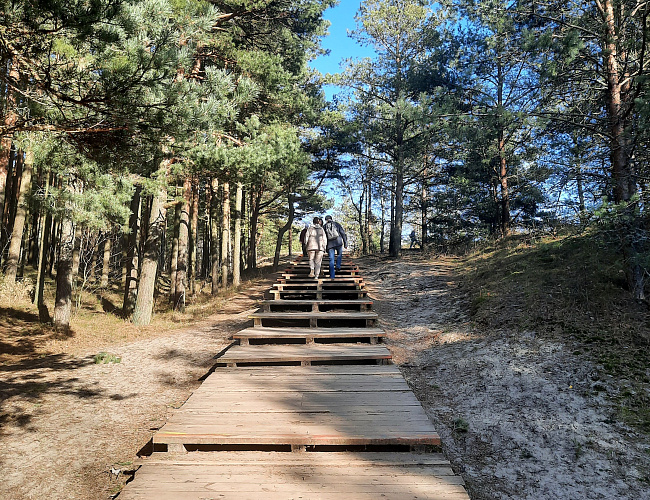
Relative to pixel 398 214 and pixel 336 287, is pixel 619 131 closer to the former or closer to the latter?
pixel 336 287

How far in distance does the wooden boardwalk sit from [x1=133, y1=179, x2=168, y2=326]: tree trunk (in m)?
7.89

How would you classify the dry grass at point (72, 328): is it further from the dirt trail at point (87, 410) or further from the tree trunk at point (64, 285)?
the dirt trail at point (87, 410)

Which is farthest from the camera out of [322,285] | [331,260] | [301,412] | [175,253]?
[175,253]

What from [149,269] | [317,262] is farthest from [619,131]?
[149,269]

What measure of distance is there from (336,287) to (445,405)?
18.5ft

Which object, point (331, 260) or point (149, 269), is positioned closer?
point (331, 260)

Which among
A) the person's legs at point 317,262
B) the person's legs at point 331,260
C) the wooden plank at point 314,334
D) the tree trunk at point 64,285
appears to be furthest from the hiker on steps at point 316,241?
the tree trunk at point 64,285

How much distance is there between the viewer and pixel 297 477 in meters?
2.86

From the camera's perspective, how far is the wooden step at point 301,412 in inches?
129

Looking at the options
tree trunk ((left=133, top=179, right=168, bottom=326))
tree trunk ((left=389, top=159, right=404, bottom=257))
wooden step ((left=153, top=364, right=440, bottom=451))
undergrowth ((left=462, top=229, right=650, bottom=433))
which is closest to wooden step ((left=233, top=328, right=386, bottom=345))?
wooden step ((left=153, top=364, right=440, bottom=451))

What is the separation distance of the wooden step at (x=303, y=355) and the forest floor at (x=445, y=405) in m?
1.16

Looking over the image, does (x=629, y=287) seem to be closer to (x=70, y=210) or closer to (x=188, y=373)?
(x=188, y=373)

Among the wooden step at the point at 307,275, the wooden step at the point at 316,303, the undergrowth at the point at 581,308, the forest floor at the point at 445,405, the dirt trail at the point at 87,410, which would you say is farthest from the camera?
the wooden step at the point at 307,275

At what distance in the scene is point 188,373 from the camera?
747 centimetres
